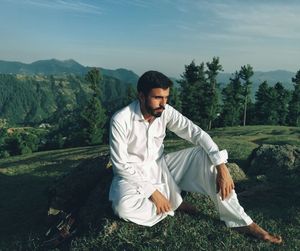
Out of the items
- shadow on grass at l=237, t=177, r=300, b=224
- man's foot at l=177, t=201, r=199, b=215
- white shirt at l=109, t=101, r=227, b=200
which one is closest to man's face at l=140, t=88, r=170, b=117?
white shirt at l=109, t=101, r=227, b=200

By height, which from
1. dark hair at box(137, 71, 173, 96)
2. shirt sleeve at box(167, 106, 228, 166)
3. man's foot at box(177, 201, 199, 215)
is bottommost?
man's foot at box(177, 201, 199, 215)

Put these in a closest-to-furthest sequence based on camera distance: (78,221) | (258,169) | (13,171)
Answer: (78,221)
(258,169)
(13,171)

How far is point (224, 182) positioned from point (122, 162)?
204cm

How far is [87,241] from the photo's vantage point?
8.61 meters

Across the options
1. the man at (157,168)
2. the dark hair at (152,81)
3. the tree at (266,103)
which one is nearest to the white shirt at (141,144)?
the man at (157,168)

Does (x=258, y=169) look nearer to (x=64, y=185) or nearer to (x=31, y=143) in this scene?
(x=64, y=185)

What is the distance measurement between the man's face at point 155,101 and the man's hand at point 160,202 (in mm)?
1614

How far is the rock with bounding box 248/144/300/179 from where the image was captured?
1372cm

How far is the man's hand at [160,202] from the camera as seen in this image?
814cm

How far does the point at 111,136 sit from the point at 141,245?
2.26 m

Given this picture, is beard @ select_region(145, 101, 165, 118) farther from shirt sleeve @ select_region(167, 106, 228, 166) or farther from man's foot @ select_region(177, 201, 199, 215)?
man's foot @ select_region(177, 201, 199, 215)

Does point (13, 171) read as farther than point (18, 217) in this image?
Yes

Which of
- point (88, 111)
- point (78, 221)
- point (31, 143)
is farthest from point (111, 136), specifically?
point (31, 143)

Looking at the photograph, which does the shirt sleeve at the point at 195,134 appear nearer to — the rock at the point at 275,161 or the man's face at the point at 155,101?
the man's face at the point at 155,101
